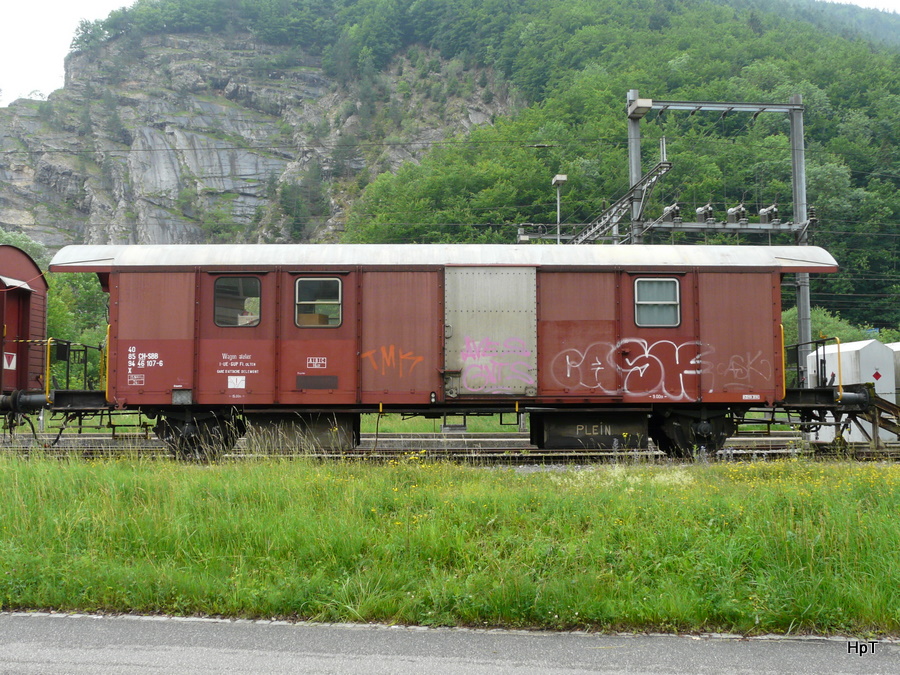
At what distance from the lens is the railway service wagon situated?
38.7 feet

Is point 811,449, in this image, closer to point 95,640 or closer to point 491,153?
point 95,640

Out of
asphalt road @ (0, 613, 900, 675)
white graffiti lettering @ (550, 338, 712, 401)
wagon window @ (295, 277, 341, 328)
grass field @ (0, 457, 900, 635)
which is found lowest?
asphalt road @ (0, 613, 900, 675)

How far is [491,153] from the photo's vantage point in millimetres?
67438

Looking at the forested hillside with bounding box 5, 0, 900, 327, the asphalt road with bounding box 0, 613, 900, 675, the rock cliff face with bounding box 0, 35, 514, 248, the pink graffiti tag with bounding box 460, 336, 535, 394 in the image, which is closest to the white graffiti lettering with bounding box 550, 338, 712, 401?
the pink graffiti tag with bounding box 460, 336, 535, 394

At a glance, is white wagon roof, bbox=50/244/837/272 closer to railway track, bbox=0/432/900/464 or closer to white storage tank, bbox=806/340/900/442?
railway track, bbox=0/432/900/464

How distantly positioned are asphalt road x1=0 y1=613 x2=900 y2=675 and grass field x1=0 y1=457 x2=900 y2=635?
0.20 metres

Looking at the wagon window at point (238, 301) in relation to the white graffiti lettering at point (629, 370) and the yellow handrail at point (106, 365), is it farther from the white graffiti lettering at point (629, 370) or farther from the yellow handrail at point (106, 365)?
the white graffiti lettering at point (629, 370)

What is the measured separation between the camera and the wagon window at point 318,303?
39.1ft

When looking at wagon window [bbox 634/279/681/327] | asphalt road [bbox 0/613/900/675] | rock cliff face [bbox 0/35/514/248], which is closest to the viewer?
asphalt road [bbox 0/613/900/675]

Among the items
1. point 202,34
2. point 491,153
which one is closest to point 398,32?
point 202,34

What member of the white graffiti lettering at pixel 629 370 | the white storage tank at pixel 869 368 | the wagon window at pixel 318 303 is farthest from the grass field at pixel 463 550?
the white storage tank at pixel 869 368

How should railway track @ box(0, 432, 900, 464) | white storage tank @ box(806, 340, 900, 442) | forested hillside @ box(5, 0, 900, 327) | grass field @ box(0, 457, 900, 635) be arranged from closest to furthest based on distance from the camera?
1. grass field @ box(0, 457, 900, 635)
2. railway track @ box(0, 432, 900, 464)
3. white storage tank @ box(806, 340, 900, 442)
4. forested hillside @ box(5, 0, 900, 327)

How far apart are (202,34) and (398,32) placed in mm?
52533

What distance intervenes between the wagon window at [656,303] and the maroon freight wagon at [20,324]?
10.8m
